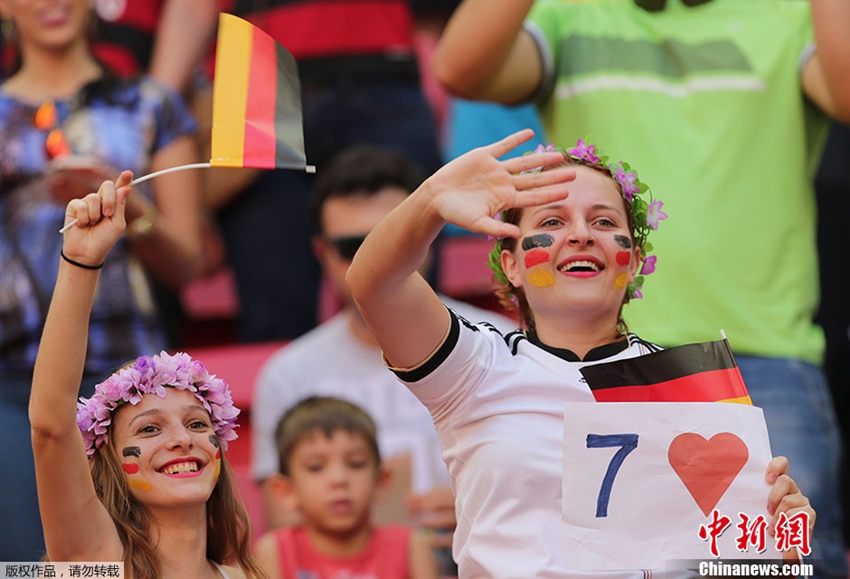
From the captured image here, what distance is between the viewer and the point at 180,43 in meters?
4.98

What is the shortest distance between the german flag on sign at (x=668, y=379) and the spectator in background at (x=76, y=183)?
1.52 m

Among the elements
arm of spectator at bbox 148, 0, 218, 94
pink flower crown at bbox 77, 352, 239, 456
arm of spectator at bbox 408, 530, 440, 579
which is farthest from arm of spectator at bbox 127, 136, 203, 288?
pink flower crown at bbox 77, 352, 239, 456

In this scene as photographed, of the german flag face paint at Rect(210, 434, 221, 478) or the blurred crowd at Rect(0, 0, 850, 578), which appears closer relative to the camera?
the german flag face paint at Rect(210, 434, 221, 478)

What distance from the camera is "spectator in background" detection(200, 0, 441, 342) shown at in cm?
490

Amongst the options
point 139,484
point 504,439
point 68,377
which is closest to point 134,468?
point 139,484

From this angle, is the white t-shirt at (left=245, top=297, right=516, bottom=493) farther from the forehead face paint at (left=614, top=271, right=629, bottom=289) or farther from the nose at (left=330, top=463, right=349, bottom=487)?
the forehead face paint at (left=614, top=271, right=629, bottom=289)

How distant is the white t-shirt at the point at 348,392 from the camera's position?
4297 mm

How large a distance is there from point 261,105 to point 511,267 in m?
0.60

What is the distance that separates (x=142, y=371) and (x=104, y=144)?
1.55 m

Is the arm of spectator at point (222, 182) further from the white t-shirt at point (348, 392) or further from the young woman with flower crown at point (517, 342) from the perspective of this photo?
the young woman with flower crown at point (517, 342)

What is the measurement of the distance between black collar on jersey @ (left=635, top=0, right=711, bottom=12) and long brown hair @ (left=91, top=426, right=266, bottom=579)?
1.83 meters

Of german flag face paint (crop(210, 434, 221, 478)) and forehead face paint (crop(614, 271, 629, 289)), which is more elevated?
forehead face paint (crop(614, 271, 629, 289))

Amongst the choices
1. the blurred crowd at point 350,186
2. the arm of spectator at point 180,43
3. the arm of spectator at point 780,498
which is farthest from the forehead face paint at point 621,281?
the arm of spectator at point 180,43

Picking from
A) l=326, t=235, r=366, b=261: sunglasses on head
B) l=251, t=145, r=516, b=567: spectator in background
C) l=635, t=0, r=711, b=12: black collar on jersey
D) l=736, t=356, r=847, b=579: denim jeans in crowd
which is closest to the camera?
l=736, t=356, r=847, b=579: denim jeans in crowd
